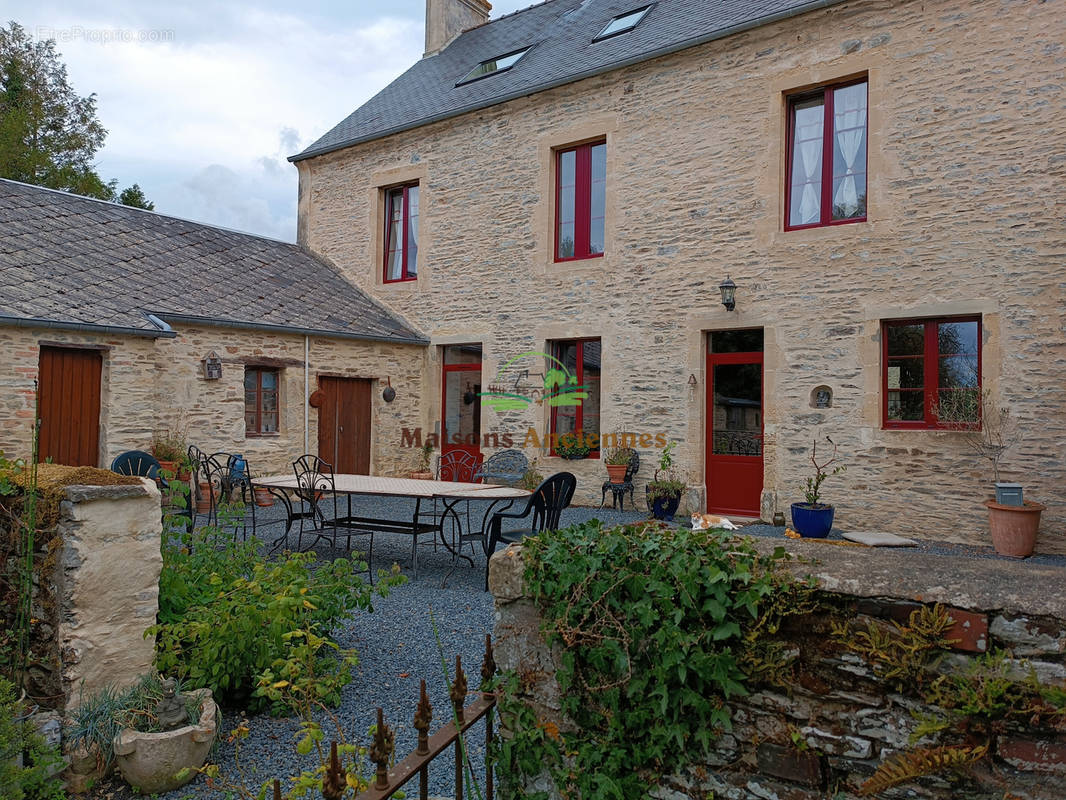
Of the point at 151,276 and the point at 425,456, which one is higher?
the point at 151,276

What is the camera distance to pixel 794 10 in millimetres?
8039

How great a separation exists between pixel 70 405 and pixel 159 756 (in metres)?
6.94

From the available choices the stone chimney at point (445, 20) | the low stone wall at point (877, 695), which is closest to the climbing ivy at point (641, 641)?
the low stone wall at point (877, 695)

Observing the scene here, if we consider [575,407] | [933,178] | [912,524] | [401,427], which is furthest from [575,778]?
[401,427]

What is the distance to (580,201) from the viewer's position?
33.5 ft

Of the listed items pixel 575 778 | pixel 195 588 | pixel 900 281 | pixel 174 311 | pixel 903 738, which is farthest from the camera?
pixel 174 311

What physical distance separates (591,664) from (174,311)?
8793mm

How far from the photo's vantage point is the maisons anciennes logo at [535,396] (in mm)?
9988

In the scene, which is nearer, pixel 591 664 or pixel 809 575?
pixel 809 575

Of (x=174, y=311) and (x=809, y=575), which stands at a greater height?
(x=174, y=311)

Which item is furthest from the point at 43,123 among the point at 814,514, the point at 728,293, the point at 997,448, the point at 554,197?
the point at 997,448

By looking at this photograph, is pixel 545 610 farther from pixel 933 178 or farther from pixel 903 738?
pixel 933 178

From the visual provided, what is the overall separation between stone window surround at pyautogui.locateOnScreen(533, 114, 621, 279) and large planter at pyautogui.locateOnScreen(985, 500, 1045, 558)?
17.6ft

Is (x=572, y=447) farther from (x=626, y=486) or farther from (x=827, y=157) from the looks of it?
(x=827, y=157)
